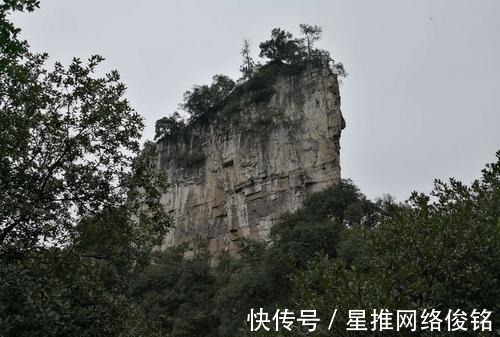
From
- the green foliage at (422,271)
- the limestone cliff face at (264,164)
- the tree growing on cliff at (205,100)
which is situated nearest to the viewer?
the green foliage at (422,271)

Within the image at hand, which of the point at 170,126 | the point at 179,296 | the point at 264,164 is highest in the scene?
the point at 170,126

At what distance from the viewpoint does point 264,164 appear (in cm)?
4400

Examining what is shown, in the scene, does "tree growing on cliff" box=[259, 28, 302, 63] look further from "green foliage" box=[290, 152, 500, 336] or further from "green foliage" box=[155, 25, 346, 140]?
"green foliage" box=[290, 152, 500, 336]

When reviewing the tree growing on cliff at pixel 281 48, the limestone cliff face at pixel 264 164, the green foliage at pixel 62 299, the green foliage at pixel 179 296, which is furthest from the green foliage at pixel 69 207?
the tree growing on cliff at pixel 281 48

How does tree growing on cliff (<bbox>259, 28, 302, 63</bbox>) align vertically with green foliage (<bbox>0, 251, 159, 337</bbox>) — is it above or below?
above

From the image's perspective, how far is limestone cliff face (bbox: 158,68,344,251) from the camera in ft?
138

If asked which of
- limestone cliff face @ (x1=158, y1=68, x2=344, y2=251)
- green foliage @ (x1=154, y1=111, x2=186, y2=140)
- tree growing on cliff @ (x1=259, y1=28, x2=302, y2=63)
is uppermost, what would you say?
tree growing on cliff @ (x1=259, y1=28, x2=302, y2=63)

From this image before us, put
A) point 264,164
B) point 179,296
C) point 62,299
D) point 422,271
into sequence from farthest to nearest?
point 264,164
point 179,296
point 422,271
point 62,299

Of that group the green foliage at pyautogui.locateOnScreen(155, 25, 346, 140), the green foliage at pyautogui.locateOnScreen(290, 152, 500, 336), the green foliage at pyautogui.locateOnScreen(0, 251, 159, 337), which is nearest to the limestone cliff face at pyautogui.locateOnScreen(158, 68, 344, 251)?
the green foliage at pyautogui.locateOnScreen(155, 25, 346, 140)

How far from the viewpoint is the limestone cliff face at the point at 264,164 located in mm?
42125

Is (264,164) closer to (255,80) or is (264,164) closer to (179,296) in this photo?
(255,80)

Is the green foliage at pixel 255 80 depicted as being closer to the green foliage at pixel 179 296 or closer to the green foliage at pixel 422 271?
the green foliage at pixel 179 296

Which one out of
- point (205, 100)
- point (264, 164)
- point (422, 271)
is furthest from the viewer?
point (205, 100)

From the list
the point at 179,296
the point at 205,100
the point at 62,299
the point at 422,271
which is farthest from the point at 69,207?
the point at 205,100
